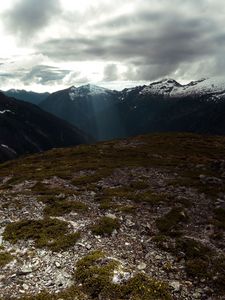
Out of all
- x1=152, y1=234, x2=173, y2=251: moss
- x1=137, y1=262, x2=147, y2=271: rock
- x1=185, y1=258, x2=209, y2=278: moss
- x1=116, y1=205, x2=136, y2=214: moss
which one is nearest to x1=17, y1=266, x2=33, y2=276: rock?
x1=137, y1=262, x2=147, y2=271: rock

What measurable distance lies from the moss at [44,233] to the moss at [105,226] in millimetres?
1752

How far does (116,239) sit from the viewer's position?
3064 cm

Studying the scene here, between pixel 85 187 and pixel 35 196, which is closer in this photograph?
pixel 35 196

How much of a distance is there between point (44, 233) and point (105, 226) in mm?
4959

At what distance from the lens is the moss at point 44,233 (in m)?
29.5

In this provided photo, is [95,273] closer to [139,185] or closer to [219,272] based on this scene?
[219,272]

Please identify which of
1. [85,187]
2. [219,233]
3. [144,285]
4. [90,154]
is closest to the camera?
[144,285]

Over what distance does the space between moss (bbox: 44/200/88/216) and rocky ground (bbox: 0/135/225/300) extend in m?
0.10

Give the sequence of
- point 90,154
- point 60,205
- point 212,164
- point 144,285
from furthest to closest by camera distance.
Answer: point 90,154, point 212,164, point 60,205, point 144,285

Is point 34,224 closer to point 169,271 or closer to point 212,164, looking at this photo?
point 169,271

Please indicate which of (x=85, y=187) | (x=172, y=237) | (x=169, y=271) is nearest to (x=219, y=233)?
(x=172, y=237)

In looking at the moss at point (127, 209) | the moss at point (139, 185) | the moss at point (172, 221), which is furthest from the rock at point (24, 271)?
the moss at point (139, 185)

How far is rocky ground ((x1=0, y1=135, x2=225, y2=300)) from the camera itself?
81.4 ft

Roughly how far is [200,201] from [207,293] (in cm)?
1940
